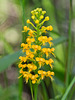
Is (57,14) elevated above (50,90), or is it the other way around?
(57,14)

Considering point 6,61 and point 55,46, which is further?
point 55,46

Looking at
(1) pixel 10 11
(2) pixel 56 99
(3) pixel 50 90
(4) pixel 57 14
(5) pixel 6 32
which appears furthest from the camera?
(1) pixel 10 11

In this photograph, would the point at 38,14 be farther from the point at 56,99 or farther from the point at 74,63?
the point at 74,63

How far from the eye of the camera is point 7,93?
1.17m

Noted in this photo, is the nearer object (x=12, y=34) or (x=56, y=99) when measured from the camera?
(x=56, y=99)

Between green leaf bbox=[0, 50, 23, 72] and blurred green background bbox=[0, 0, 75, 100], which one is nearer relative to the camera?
green leaf bbox=[0, 50, 23, 72]

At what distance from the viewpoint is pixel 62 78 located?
1.46 m

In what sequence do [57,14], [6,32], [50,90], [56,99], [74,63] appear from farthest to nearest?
1. [6,32]
2. [57,14]
3. [74,63]
4. [50,90]
5. [56,99]

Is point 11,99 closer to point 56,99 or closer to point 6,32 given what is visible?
point 56,99

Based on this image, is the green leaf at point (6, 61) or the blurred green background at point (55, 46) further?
the blurred green background at point (55, 46)

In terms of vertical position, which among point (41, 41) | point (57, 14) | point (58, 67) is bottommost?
point (58, 67)

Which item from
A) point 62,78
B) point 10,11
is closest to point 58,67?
point 62,78

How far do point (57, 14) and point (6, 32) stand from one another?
48cm

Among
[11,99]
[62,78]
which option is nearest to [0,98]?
[11,99]
